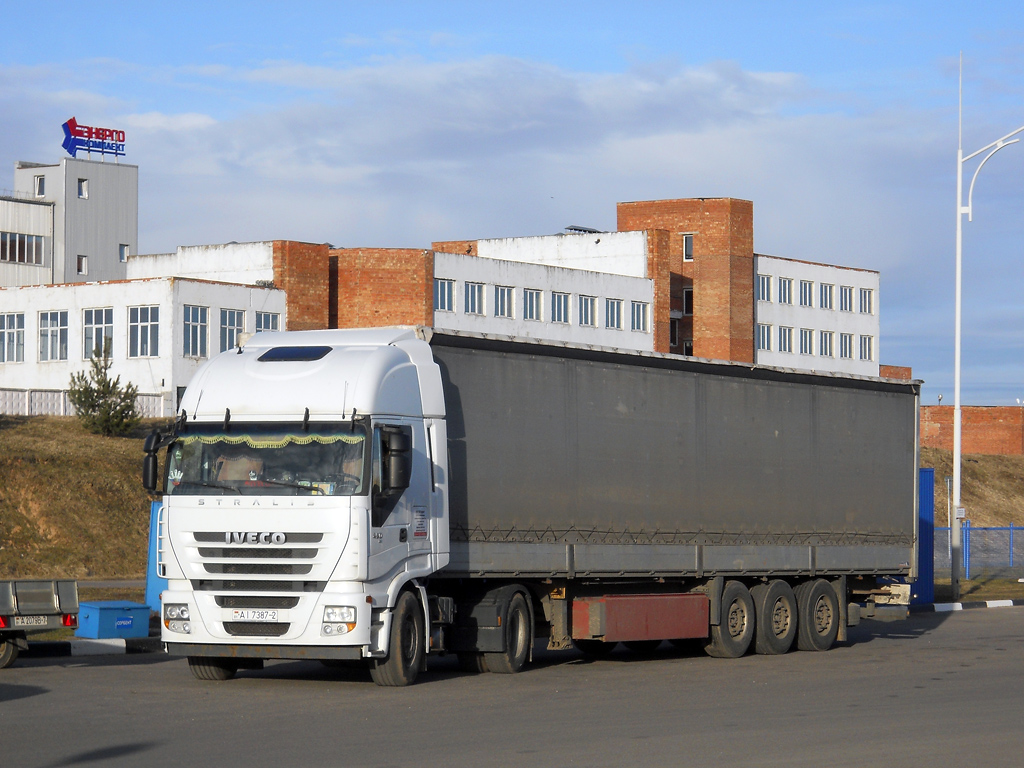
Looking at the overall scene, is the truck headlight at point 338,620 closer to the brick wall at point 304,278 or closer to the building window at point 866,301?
the brick wall at point 304,278

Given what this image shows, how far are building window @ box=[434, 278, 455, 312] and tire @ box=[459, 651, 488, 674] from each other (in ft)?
206

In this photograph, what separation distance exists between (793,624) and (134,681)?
9.76 meters

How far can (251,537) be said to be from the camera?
582 inches

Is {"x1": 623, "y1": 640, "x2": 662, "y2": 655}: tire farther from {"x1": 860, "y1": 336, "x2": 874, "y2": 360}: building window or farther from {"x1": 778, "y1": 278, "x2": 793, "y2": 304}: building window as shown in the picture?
{"x1": 860, "y1": 336, "x2": 874, "y2": 360}: building window

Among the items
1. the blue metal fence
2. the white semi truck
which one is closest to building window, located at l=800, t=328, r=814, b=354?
the blue metal fence

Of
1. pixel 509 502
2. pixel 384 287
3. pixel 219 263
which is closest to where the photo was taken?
pixel 509 502

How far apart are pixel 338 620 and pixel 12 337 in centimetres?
6122

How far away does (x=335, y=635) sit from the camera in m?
14.8

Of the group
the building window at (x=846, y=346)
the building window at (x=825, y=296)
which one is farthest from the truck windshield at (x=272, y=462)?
the building window at (x=846, y=346)

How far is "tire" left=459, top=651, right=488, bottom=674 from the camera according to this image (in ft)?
57.0

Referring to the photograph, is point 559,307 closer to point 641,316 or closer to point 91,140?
point 641,316

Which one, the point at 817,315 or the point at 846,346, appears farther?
the point at 846,346

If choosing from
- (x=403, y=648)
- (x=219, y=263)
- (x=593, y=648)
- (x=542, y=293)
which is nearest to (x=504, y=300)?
(x=542, y=293)

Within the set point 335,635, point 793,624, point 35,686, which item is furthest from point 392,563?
point 793,624
